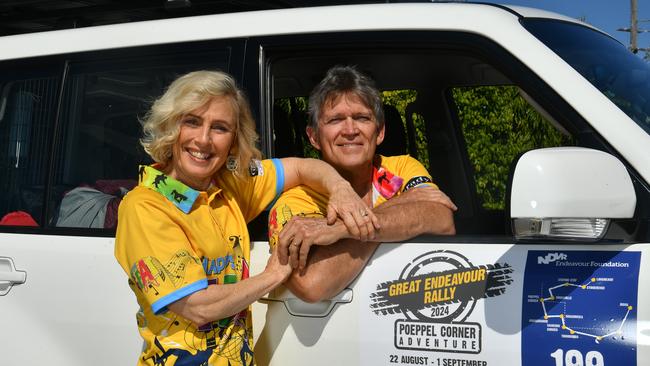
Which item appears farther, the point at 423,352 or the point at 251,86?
the point at 251,86

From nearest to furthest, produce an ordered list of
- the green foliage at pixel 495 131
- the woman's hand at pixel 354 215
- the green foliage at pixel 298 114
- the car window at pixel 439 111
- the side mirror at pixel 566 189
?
the side mirror at pixel 566 189
the woman's hand at pixel 354 215
the car window at pixel 439 111
the green foliage at pixel 298 114
the green foliage at pixel 495 131

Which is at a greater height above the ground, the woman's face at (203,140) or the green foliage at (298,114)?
the green foliage at (298,114)

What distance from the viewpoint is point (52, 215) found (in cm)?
279

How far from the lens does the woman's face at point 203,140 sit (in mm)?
2336

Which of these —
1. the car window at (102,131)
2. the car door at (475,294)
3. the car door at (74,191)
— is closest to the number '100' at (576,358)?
the car door at (475,294)

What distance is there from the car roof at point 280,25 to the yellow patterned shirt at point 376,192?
1.83ft

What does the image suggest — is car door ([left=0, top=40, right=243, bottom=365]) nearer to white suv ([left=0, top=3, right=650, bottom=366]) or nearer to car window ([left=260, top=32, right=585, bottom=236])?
white suv ([left=0, top=3, right=650, bottom=366])

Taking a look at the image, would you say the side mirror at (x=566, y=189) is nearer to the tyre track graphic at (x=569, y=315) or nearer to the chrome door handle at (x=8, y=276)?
the tyre track graphic at (x=569, y=315)

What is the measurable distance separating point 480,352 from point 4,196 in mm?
1964

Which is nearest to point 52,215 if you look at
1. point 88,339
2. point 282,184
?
point 88,339

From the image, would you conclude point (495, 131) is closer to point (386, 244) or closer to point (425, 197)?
point (425, 197)

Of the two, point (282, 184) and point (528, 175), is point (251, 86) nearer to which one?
point (282, 184)

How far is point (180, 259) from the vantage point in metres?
2.12

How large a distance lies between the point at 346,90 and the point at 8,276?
1.41 metres
